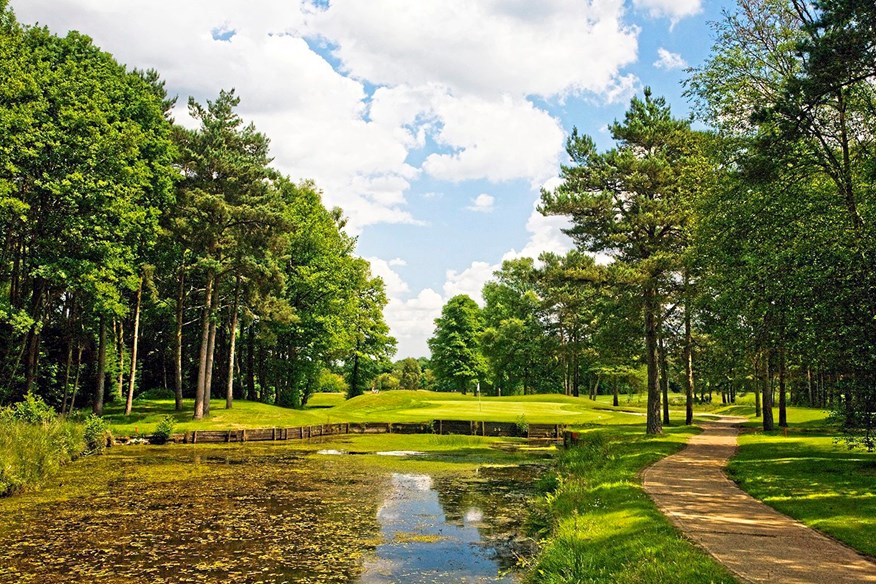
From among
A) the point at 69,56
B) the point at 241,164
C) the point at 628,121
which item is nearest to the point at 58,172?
the point at 69,56

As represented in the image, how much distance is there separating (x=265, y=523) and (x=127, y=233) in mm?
25146

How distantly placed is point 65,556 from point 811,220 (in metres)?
21.4

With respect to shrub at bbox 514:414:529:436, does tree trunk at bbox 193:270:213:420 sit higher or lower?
higher

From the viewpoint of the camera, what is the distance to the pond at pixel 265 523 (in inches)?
434

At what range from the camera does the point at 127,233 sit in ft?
110

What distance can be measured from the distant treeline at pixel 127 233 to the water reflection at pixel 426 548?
870 inches

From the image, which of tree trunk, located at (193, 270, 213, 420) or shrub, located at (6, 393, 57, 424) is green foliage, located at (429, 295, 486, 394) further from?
shrub, located at (6, 393, 57, 424)

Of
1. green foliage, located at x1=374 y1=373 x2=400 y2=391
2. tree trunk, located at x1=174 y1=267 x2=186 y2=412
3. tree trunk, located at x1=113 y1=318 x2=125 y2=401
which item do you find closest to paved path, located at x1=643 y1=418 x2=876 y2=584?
tree trunk, located at x1=174 y1=267 x2=186 y2=412

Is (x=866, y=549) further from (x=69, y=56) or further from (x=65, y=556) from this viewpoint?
(x=69, y=56)

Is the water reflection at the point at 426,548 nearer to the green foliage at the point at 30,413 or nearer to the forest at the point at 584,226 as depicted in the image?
the forest at the point at 584,226

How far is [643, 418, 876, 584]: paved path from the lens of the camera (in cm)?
824

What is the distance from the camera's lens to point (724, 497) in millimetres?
13672

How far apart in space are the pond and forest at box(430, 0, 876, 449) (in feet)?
30.2

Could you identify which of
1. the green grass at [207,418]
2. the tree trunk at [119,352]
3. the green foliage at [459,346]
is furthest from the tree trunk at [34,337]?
the green foliage at [459,346]
